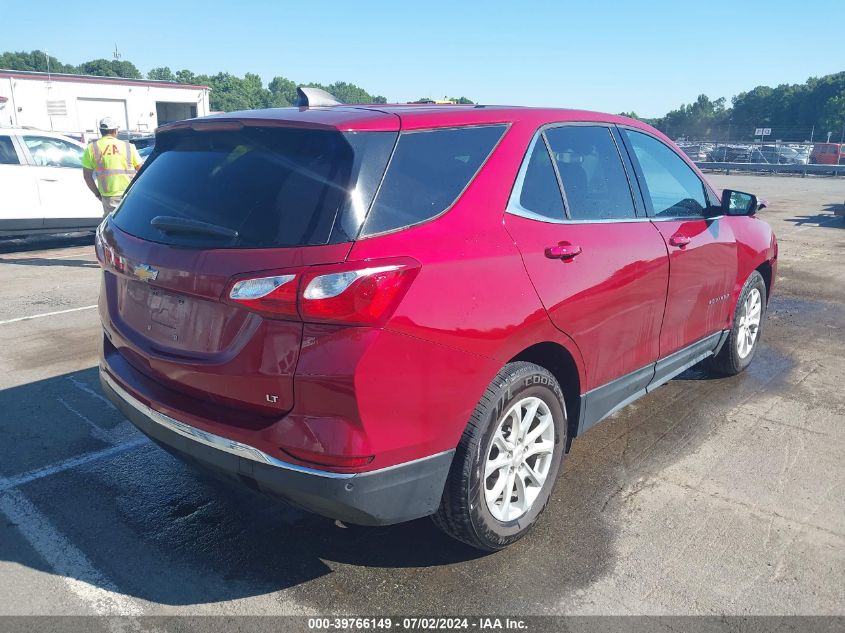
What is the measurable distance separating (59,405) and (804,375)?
5.37 m

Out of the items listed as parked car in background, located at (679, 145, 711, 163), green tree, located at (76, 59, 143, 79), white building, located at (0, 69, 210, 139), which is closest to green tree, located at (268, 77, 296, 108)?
green tree, located at (76, 59, 143, 79)

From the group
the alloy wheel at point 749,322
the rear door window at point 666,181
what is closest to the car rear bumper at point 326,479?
the rear door window at point 666,181

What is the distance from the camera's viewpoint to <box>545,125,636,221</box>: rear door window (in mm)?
3242

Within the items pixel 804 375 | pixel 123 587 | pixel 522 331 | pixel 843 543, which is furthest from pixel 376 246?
pixel 804 375

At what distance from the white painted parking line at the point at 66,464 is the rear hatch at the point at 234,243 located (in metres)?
1.11

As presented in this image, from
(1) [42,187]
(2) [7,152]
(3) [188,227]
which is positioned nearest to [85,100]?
(2) [7,152]

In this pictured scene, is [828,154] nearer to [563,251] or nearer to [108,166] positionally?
[108,166]

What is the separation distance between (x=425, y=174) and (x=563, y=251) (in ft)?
2.52

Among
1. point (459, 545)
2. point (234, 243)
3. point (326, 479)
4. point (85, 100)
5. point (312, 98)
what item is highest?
point (85, 100)

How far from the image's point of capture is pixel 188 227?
2590 mm

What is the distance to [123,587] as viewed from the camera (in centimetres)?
268

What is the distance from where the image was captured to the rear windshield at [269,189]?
7.75 feet

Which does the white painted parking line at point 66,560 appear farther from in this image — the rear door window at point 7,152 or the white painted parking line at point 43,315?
the rear door window at point 7,152

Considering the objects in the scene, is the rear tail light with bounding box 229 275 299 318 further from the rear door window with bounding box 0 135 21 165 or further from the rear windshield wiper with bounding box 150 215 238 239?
the rear door window with bounding box 0 135 21 165
